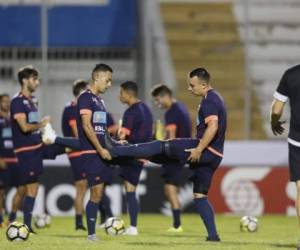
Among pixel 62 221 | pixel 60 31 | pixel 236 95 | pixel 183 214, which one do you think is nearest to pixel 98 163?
pixel 62 221

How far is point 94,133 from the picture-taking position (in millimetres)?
13148

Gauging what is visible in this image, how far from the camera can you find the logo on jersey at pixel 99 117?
43.5 ft

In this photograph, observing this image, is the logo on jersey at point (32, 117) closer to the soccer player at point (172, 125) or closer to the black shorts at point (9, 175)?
the soccer player at point (172, 125)

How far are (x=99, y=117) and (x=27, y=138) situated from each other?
2.30 m

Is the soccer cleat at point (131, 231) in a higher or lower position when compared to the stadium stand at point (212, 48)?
lower

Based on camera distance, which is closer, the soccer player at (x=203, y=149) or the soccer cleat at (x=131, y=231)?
the soccer player at (x=203, y=149)

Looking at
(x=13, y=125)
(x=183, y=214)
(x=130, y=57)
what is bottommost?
(x=183, y=214)

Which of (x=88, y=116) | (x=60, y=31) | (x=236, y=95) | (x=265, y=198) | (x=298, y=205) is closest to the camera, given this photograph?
(x=298, y=205)

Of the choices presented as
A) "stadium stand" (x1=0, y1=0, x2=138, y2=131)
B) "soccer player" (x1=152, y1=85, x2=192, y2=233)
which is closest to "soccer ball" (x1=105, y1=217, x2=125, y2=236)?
"soccer player" (x1=152, y1=85, x2=192, y2=233)

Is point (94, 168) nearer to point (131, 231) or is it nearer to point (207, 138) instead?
point (207, 138)

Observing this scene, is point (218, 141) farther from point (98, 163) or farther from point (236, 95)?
point (236, 95)

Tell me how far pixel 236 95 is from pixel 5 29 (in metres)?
5.11

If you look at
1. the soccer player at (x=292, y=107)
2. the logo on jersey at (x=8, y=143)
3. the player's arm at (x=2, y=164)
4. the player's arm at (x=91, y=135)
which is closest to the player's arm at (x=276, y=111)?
the soccer player at (x=292, y=107)

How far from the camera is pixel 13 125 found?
15406 mm
